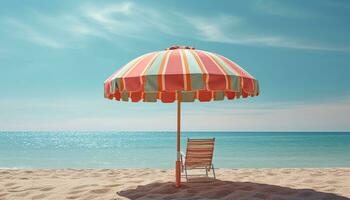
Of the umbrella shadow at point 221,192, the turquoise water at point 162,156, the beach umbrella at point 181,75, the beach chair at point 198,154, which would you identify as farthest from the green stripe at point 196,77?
the turquoise water at point 162,156

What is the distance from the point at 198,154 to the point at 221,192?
101 cm

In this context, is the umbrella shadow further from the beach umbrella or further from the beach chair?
the beach umbrella

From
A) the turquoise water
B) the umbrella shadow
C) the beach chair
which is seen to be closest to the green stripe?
the umbrella shadow

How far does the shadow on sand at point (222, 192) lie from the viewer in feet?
16.1

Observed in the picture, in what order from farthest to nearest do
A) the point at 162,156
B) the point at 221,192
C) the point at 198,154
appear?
the point at 162,156
the point at 198,154
the point at 221,192

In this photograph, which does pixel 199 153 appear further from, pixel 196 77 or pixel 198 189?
pixel 196 77

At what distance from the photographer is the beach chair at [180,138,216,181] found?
6.04 meters

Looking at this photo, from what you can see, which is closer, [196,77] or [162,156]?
[196,77]

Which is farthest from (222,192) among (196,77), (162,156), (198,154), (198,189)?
(162,156)

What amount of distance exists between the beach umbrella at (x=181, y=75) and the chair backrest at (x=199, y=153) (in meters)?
1.55

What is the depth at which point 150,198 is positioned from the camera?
4.92 metres

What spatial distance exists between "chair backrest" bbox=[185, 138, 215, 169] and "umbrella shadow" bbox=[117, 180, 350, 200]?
321 millimetres

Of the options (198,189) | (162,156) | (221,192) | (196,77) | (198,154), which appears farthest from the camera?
(162,156)

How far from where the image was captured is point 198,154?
20.1ft
